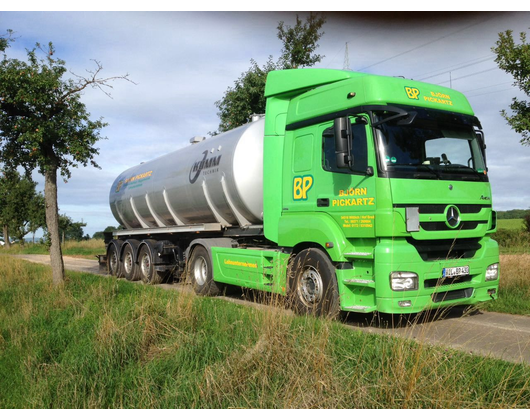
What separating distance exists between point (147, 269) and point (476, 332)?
956 centimetres

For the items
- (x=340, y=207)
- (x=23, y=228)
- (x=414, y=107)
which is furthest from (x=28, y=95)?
(x=23, y=228)

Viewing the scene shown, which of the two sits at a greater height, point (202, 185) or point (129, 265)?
point (202, 185)

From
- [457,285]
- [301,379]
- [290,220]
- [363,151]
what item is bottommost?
[301,379]

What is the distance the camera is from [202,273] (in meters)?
11.2

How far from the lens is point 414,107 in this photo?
7031mm

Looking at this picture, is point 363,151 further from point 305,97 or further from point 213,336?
point 213,336

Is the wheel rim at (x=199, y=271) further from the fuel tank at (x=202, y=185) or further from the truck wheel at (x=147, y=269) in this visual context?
the truck wheel at (x=147, y=269)

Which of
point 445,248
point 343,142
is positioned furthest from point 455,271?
point 343,142

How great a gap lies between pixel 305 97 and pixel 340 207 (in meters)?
2.09

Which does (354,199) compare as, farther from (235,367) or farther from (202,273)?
(202,273)

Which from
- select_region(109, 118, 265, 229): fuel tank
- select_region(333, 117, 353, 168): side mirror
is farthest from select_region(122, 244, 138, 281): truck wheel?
select_region(333, 117, 353, 168): side mirror

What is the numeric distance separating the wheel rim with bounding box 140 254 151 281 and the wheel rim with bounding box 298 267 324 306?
23.2 ft

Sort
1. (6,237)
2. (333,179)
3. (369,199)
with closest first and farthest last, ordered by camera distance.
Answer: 1. (369,199)
2. (333,179)
3. (6,237)

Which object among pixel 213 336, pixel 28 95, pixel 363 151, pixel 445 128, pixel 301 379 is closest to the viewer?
pixel 301 379
